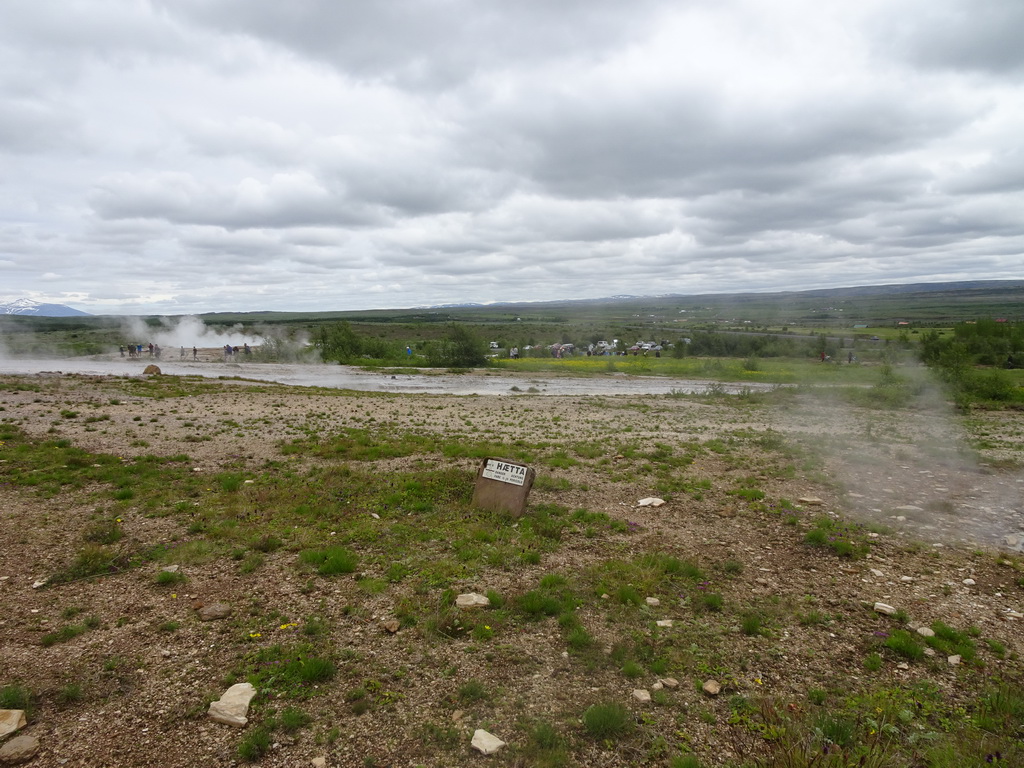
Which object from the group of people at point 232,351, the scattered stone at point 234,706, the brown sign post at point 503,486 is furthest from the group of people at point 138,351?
the scattered stone at point 234,706

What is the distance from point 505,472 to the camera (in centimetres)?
864

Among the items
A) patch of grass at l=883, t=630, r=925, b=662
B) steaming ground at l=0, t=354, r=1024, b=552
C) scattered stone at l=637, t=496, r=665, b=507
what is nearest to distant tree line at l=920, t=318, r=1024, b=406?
steaming ground at l=0, t=354, r=1024, b=552

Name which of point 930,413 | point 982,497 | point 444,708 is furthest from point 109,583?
point 930,413

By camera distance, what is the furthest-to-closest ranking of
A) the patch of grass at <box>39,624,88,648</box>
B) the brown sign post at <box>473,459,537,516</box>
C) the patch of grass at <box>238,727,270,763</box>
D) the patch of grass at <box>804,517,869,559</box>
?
the brown sign post at <box>473,459,537,516</box> → the patch of grass at <box>804,517,869,559</box> → the patch of grass at <box>39,624,88,648</box> → the patch of grass at <box>238,727,270,763</box>

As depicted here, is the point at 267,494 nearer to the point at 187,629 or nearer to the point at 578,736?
the point at 187,629

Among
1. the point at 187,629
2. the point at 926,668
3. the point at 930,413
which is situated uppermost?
the point at 187,629

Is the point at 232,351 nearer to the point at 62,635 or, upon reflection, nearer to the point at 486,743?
the point at 62,635

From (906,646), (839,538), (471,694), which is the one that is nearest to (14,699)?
(471,694)

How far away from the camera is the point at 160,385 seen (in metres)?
25.6

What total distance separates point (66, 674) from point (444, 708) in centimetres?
307

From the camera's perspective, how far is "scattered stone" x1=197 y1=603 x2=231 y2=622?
5.35 m

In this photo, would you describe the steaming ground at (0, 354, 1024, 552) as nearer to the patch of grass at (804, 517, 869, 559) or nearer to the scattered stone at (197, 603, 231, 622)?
the patch of grass at (804, 517, 869, 559)

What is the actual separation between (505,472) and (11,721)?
5.96m

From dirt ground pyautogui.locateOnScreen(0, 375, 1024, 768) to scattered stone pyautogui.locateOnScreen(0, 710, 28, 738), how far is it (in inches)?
5.7
